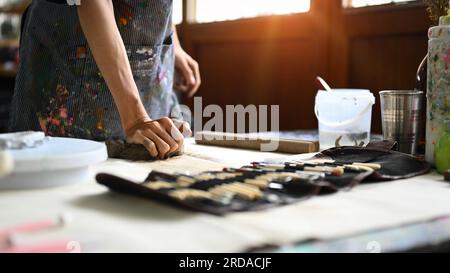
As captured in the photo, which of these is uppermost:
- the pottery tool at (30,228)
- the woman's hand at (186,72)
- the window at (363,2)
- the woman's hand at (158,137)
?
the window at (363,2)

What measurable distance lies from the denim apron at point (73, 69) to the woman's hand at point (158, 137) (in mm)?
379

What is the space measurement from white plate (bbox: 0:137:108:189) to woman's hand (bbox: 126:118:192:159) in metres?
0.26

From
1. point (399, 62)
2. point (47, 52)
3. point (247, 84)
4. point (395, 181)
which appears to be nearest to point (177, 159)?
point (395, 181)

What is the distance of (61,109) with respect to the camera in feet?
5.27

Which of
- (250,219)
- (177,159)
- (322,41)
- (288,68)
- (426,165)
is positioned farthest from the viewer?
(288,68)

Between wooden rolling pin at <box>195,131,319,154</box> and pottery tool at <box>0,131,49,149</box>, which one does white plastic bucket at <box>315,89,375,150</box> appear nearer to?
wooden rolling pin at <box>195,131,319,154</box>

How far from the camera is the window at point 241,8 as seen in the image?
281 centimetres

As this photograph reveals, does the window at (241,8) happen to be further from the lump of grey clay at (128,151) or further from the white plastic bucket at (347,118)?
the lump of grey clay at (128,151)

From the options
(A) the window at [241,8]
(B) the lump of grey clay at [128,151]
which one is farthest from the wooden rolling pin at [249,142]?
(A) the window at [241,8]

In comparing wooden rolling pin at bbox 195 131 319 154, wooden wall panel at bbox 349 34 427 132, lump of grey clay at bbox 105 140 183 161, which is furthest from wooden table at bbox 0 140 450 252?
wooden wall panel at bbox 349 34 427 132

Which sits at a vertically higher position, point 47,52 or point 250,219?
point 47,52

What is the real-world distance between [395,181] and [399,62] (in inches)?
55.5

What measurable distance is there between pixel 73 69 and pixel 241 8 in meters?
1.71
